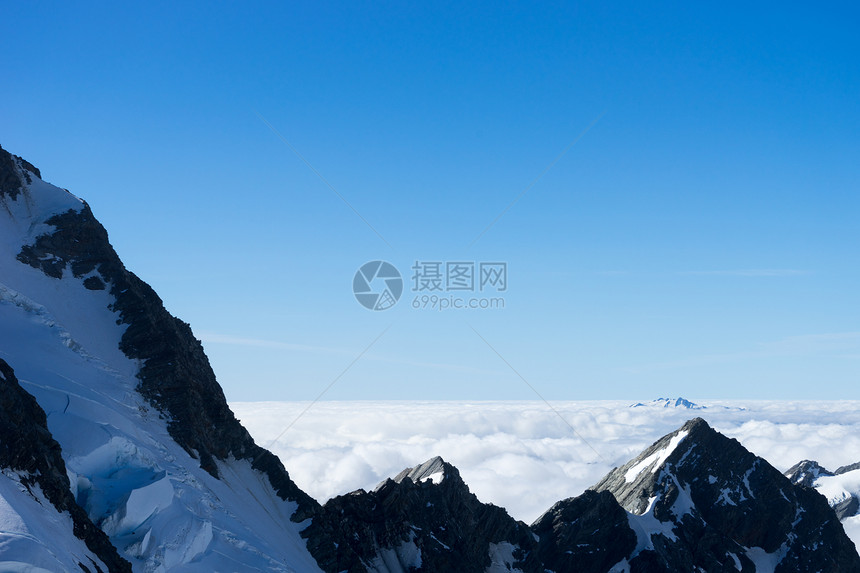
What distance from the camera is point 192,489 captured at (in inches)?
3300

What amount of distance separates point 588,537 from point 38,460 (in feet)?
393

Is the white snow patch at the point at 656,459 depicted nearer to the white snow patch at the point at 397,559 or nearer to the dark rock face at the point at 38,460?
the white snow patch at the point at 397,559

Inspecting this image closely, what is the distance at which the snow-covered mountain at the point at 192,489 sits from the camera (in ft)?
218

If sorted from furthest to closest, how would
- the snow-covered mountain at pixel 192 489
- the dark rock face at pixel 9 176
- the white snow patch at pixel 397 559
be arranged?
the white snow patch at pixel 397 559, the dark rock face at pixel 9 176, the snow-covered mountain at pixel 192 489

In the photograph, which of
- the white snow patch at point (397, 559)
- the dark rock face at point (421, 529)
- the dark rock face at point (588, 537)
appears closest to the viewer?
the dark rock face at point (421, 529)

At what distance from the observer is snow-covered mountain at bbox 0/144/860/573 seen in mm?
66375

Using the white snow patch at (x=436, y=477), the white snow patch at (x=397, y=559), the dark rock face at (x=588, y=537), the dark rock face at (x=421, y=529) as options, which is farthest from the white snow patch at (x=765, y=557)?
the white snow patch at (x=397, y=559)

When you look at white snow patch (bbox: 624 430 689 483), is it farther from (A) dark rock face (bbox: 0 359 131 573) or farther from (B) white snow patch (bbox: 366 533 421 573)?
(A) dark rock face (bbox: 0 359 131 573)

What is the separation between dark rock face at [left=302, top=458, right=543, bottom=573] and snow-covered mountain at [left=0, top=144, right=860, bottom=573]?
0.32 metres

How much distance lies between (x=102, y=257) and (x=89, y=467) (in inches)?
1777

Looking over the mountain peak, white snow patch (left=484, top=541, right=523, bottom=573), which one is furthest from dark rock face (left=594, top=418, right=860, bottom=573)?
the mountain peak

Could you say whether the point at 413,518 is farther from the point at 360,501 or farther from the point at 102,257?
the point at 102,257

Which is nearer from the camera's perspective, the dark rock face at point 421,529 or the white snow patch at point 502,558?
the dark rock face at point 421,529

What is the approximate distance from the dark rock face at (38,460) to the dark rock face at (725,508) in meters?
125
